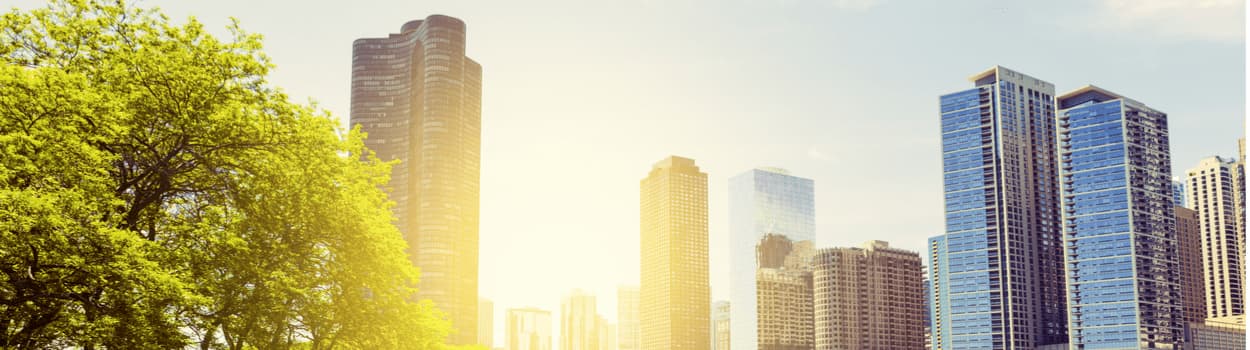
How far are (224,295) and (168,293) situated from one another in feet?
20.3

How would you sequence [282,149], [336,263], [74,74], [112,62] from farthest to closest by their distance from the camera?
[336,263]
[282,149]
[112,62]
[74,74]

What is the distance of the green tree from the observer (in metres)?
31.7

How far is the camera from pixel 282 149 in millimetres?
40531

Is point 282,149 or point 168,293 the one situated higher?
point 282,149

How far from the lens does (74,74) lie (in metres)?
35.3

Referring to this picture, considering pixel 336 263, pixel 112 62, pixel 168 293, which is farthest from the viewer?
pixel 336 263

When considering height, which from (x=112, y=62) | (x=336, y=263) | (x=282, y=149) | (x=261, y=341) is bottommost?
(x=261, y=341)

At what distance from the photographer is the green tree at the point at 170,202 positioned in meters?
31.7

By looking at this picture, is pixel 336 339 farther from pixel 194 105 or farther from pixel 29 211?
pixel 29 211

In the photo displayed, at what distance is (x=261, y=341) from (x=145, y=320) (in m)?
8.51

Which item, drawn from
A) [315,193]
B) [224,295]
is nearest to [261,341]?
[224,295]

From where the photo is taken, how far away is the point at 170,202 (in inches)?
1596

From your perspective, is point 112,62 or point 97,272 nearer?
point 97,272

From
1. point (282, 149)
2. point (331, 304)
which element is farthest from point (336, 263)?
point (282, 149)
